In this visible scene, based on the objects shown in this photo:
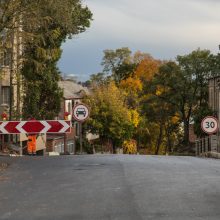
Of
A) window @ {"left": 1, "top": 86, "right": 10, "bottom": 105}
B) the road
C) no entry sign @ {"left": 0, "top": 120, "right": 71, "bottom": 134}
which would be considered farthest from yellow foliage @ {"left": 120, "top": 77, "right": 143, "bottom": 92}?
the road

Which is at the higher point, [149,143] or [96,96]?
[96,96]

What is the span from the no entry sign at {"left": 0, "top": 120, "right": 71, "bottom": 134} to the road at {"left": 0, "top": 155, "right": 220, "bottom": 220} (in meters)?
3.08

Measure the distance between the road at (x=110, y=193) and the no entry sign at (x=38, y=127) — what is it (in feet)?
10.1

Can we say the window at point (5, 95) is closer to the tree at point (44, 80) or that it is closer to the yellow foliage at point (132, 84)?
the tree at point (44, 80)

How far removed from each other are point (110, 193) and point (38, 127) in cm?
Result: 954

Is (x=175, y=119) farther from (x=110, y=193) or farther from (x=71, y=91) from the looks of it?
(x=110, y=193)

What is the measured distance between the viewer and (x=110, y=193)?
1292cm

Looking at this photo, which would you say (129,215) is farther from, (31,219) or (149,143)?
(149,143)

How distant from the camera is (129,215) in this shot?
10391mm

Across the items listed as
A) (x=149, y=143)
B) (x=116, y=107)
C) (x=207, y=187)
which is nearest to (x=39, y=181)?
(x=207, y=187)

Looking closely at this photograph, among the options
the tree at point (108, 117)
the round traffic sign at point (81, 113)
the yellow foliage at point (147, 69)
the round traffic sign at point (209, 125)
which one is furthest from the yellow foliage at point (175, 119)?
the round traffic sign at point (81, 113)

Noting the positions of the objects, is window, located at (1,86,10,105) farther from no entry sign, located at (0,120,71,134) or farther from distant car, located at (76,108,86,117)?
no entry sign, located at (0,120,71,134)

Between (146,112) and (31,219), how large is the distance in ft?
234

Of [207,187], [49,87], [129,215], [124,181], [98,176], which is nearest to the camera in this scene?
[129,215]
